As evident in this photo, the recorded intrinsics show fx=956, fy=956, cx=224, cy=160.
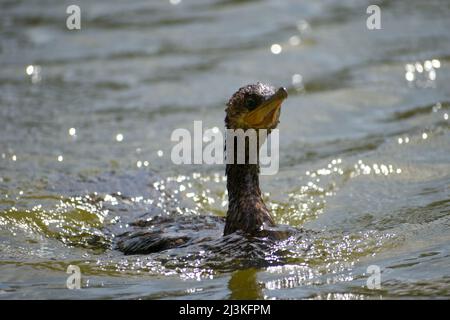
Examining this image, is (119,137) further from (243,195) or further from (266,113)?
(266,113)

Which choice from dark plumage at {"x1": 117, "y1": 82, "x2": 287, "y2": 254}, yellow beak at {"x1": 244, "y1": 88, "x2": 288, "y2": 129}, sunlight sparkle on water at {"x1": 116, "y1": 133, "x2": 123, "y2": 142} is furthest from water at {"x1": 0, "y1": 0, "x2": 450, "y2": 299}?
yellow beak at {"x1": 244, "y1": 88, "x2": 288, "y2": 129}

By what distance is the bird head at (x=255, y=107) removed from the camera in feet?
18.9

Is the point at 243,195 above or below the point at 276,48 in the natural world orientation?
below

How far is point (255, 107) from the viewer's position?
5.81 m

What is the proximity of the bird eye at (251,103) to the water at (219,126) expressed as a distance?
0.83 metres

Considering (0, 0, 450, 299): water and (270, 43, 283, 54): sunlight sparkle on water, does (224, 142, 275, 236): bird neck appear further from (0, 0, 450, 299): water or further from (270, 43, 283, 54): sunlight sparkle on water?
(270, 43, 283, 54): sunlight sparkle on water

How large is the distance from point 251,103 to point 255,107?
0.12 ft

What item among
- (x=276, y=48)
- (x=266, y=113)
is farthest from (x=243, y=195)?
(x=276, y=48)

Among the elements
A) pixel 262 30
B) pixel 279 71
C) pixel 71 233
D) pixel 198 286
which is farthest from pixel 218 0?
pixel 198 286

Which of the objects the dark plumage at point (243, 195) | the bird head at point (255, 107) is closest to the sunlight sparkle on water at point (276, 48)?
the dark plumage at point (243, 195)

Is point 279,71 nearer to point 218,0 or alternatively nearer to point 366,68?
point 366,68

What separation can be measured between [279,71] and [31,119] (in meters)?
3.05

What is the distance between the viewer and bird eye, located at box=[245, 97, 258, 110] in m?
5.80

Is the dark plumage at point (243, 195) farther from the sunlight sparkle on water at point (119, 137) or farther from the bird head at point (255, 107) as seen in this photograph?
the sunlight sparkle on water at point (119, 137)
